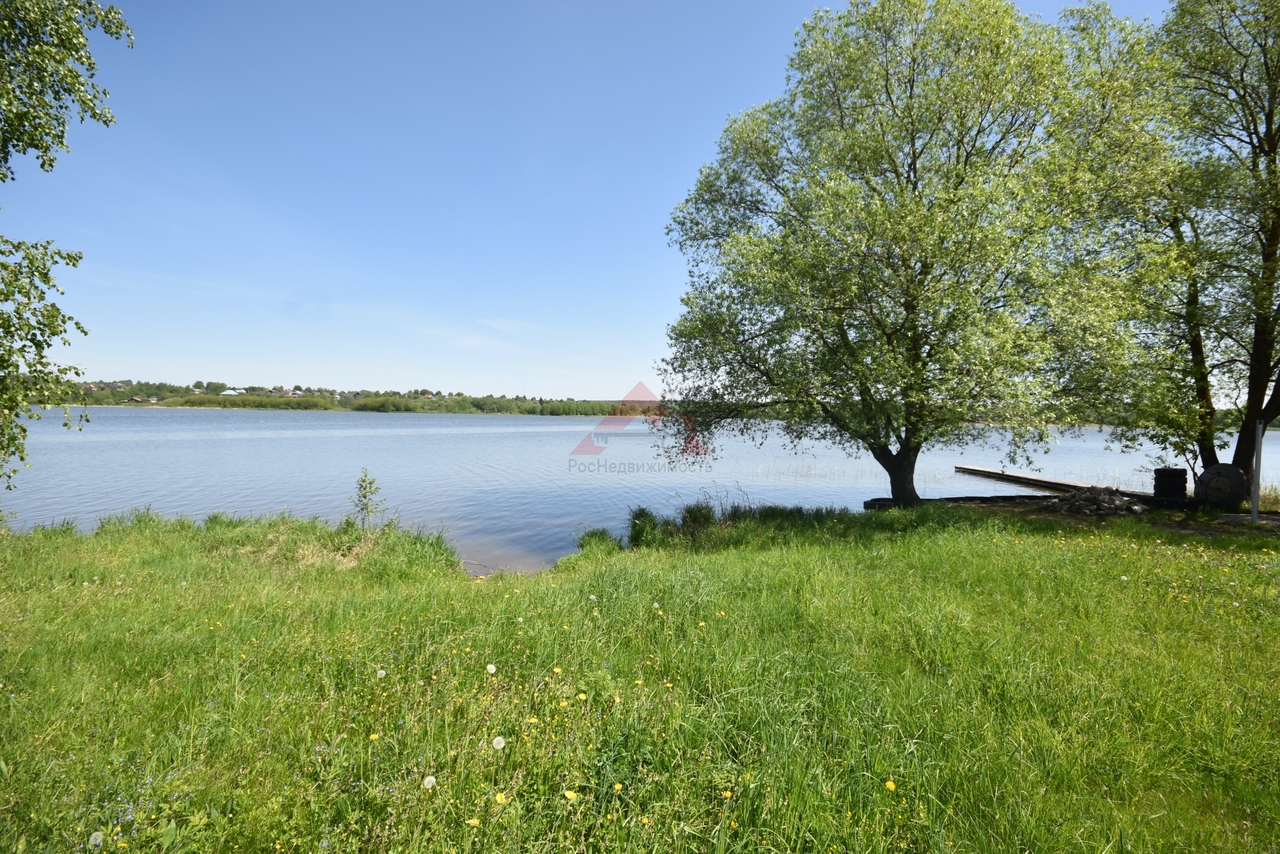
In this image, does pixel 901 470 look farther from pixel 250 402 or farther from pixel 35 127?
pixel 250 402

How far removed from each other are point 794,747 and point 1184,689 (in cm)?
373

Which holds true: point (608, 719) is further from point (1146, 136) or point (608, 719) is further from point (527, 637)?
point (1146, 136)

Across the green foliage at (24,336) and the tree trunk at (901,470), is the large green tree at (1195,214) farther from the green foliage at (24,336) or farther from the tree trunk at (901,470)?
the green foliage at (24,336)

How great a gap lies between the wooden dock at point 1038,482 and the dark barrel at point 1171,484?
45 cm

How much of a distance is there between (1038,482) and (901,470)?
14.1m

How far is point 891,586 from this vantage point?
23.1 feet

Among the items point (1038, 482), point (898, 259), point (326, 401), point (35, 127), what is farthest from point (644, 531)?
point (326, 401)

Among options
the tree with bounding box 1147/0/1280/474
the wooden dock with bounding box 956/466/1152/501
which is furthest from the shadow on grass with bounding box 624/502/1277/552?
the wooden dock with bounding box 956/466/1152/501

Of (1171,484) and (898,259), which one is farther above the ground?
(898,259)

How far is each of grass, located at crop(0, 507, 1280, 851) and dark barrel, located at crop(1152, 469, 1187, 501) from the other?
34.7ft

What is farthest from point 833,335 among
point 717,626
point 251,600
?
point 251,600

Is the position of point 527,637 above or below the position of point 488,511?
above

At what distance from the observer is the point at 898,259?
12141 millimetres

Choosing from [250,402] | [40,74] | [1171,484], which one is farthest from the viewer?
[250,402]
